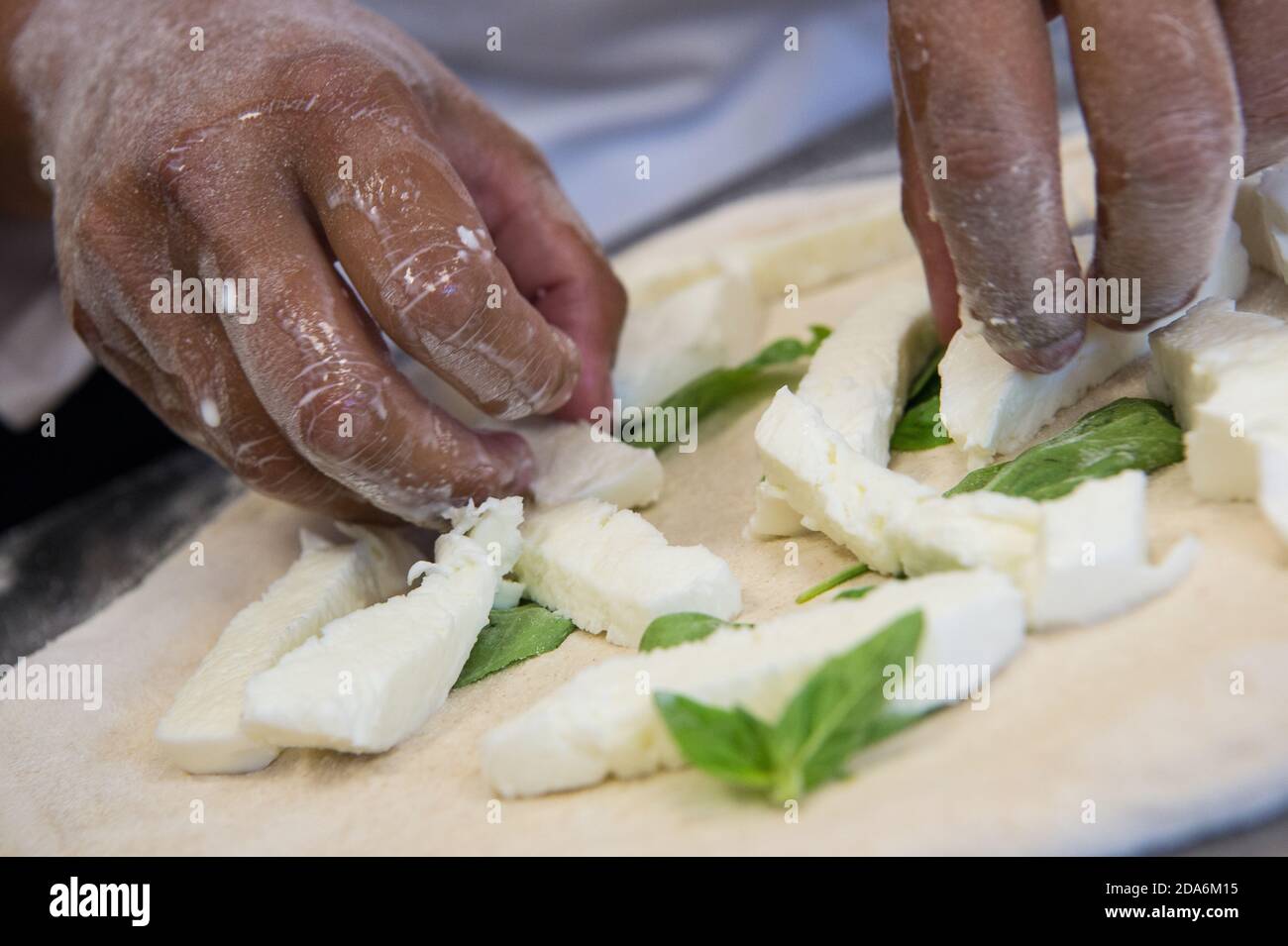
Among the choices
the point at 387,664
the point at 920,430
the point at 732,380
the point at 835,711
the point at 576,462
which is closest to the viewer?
the point at 835,711

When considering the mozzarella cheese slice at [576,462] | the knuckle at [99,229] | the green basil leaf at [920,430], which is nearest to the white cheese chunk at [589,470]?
the mozzarella cheese slice at [576,462]

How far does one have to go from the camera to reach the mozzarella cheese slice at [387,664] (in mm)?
1277

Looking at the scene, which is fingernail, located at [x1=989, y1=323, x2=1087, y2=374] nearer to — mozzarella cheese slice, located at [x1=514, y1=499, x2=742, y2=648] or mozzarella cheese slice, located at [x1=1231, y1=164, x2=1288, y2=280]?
mozzarella cheese slice, located at [x1=1231, y1=164, x2=1288, y2=280]

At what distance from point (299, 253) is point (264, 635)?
52 cm

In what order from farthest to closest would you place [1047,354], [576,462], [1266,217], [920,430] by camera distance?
[576,462] → [920,430] → [1266,217] → [1047,354]

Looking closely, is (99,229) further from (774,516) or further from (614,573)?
(774,516)

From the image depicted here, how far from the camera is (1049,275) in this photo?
4.52ft

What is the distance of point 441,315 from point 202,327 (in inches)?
15.5

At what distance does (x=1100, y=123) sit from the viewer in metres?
1.29

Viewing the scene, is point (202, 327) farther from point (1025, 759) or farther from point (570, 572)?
point (1025, 759)

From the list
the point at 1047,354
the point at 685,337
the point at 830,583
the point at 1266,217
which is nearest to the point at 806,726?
the point at 830,583

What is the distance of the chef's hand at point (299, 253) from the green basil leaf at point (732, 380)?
249 millimetres

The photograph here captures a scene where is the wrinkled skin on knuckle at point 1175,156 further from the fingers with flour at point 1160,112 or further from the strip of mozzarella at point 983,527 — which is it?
the strip of mozzarella at point 983,527
